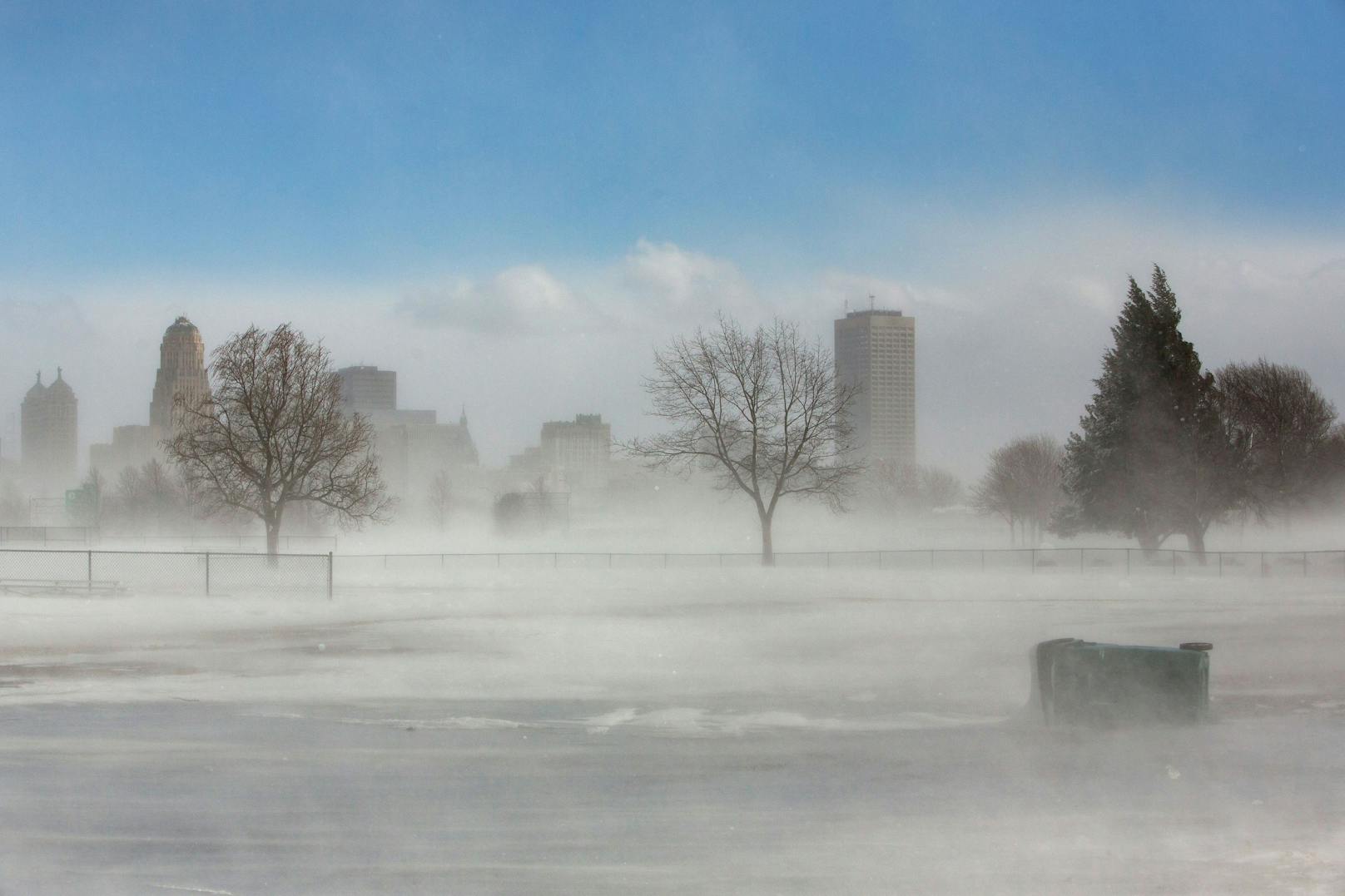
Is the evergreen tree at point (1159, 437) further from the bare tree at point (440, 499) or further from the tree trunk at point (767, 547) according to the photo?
the bare tree at point (440, 499)

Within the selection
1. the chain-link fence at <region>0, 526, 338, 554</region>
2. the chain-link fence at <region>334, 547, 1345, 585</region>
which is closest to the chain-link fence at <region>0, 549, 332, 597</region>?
the chain-link fence at <region>334, 547, 1345, 585</region>

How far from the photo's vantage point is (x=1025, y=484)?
90750 mm

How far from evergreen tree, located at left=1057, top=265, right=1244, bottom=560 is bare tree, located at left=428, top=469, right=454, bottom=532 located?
265 ft

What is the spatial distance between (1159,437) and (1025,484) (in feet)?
129

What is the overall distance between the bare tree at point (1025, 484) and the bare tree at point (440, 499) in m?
53.5

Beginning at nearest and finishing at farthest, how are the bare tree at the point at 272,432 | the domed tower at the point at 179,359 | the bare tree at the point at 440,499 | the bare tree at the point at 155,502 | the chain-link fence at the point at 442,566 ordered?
1. the chain-link fence at the point at 442,566
2. the bare tree at the point at 272,432
3. the bare tree at the point at 155,502
4. the bare tree at the point at 440,499
5. the domed tower at the point at 179,359

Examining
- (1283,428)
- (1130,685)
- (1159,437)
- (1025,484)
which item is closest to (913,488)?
(1025,484)

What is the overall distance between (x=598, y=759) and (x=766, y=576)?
96.3 ft

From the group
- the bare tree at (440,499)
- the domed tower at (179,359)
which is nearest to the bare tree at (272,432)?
the bare tree at (440,499)

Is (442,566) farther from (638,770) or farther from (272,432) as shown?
(638,770)

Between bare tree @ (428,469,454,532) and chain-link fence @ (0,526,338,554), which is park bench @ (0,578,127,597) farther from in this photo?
bare tree @ (428,469,454,532)

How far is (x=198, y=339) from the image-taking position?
151875 millimetres

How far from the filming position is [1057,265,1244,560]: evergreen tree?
51.7 m

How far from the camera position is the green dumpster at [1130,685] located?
12.1 metres
